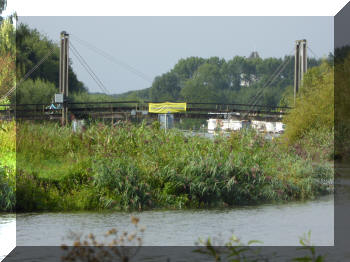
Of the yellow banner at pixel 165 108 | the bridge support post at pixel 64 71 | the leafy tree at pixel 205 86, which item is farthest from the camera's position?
the leafy tree at pixel 205 86

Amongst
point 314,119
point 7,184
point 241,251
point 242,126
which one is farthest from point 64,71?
point 241,251

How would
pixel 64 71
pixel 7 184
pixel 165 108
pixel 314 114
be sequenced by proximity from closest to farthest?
pixel 7 184
pixel 314 114
pixel 64 71
pixel 165 108

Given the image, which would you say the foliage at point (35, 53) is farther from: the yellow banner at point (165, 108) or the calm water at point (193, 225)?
the calm water at point (193, 225)

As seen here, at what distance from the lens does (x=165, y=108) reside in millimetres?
31484

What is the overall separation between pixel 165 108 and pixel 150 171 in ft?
70.8

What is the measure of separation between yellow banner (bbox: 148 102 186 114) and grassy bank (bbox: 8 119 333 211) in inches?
726

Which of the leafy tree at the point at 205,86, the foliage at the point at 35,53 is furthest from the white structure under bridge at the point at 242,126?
the leafy tree at the point at 205,86

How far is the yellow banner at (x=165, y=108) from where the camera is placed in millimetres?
31484

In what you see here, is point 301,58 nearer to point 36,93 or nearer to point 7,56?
point 36,93

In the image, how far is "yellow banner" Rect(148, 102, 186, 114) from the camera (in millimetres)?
31484

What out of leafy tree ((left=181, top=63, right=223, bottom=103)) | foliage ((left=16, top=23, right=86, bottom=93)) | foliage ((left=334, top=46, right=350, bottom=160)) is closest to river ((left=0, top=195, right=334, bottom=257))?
foliage ((left=334, top=46, right=350, bottom=160))

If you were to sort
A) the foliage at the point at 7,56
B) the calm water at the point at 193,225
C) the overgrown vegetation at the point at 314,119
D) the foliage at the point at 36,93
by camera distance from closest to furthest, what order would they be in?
the calm water at the point at 193,225 → the overgrown vegetation at the point at 314,119 → the foliage at the point at 7,56 → the foliage at the point at 36,93

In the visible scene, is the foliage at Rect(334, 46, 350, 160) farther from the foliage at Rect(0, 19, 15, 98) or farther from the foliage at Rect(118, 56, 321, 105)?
the foliage at Rect(118, 56, 321, 105)

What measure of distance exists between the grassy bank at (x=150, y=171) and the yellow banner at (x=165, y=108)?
18.4 m
